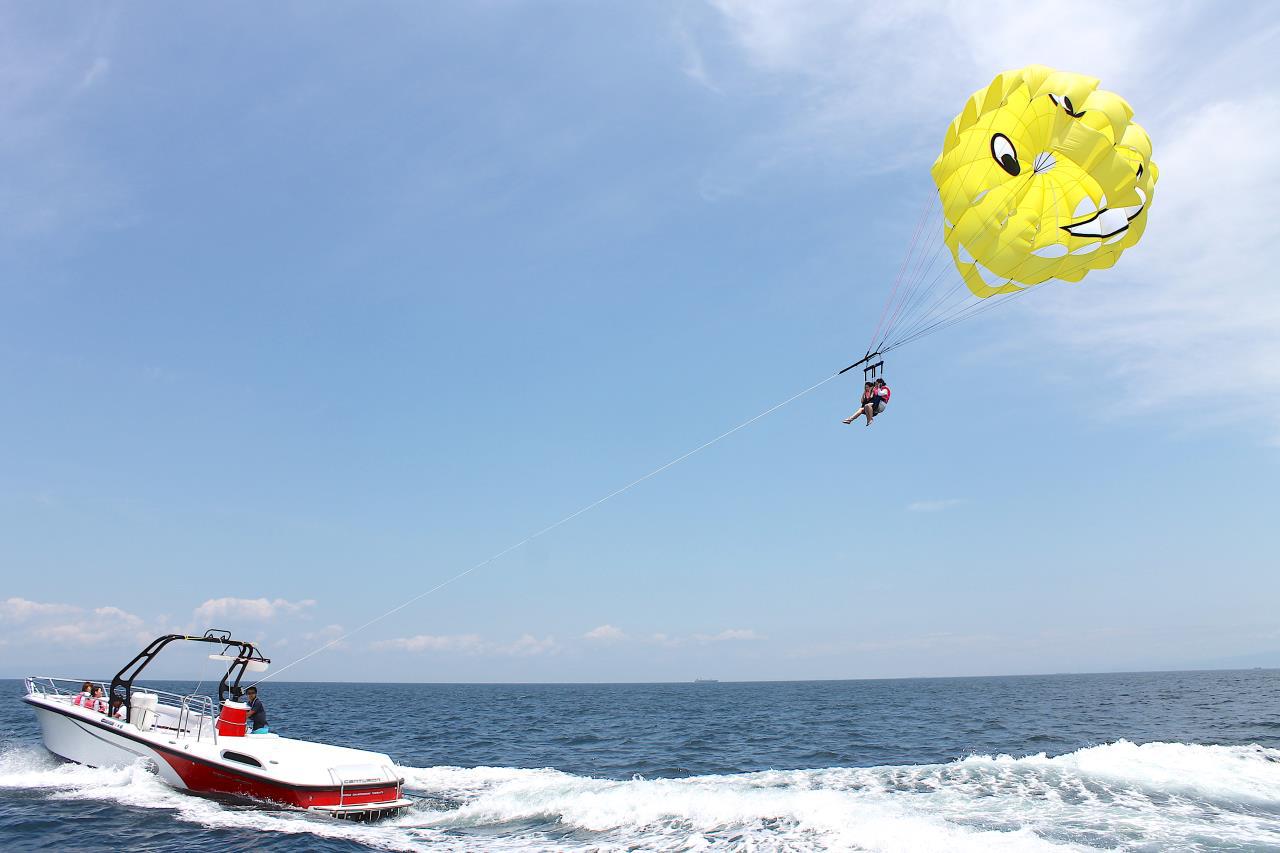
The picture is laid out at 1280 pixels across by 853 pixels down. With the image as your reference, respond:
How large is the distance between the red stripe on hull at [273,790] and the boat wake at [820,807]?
0.25m

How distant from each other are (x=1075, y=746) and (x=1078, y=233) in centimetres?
1901

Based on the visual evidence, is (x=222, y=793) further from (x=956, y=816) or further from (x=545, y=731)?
(x=545, y=731)

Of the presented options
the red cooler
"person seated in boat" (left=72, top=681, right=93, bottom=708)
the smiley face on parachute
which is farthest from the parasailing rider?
"person seated in boat" (left=72, top=681, right=93, bottom=708)

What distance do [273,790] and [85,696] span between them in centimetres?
746

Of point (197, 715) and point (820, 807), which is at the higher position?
point (197, 715)

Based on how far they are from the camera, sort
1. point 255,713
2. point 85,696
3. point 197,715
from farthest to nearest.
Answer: point 85,696 < point 255,713 < point 197,715

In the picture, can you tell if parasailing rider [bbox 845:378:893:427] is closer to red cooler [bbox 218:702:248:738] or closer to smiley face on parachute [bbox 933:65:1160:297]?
smiley face on parachute [bbox 933:65:1160:297]

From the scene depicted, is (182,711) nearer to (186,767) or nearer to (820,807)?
(186,767)

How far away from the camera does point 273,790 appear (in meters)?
13.9

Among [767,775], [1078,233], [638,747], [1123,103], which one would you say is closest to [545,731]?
[638,747]

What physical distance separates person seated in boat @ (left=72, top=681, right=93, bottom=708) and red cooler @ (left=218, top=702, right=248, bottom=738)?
15.9ft

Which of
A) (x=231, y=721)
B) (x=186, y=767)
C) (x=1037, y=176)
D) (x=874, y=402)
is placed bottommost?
(x=186, y=767)

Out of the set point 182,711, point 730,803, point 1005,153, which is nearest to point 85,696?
point 182,711

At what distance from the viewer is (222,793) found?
→ 571 inches
